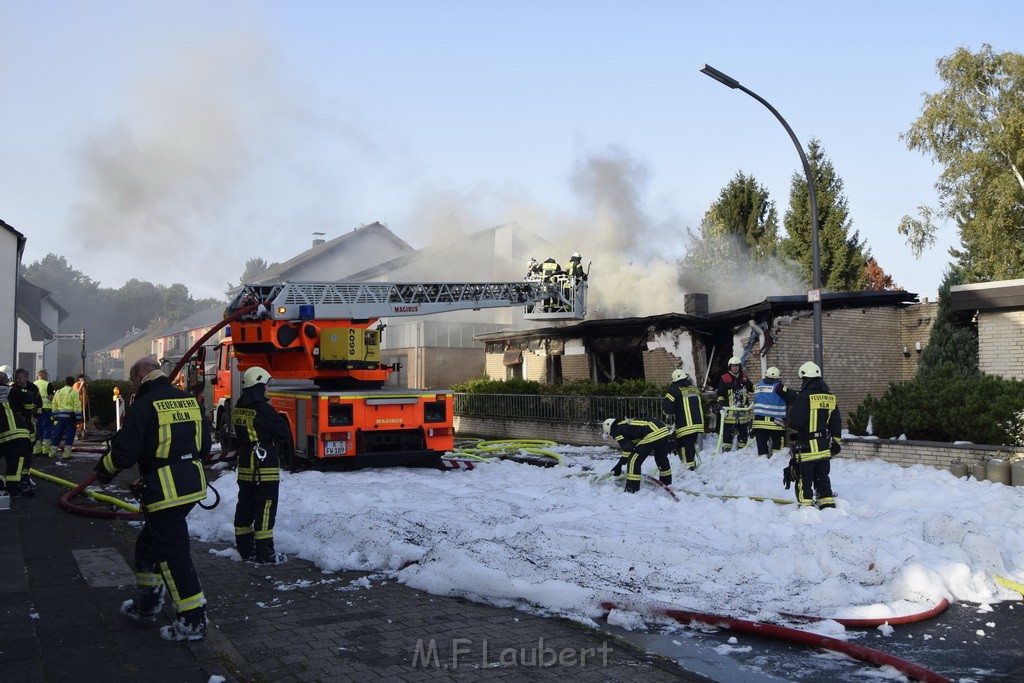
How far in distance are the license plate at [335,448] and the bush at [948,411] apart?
8387mm

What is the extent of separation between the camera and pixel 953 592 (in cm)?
610

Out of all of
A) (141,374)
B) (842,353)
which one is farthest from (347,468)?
(842,353)

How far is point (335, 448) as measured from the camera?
458 inches

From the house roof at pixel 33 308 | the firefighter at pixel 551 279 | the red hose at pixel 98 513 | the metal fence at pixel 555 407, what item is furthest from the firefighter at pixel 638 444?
the house roof at pixel 33 308

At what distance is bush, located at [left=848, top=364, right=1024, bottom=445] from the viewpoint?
38.7 ft

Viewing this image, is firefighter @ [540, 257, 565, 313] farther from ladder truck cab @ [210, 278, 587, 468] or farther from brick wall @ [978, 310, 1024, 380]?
brick wall @ [978, 310, 1024, 380]

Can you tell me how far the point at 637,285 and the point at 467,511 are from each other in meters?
22.9

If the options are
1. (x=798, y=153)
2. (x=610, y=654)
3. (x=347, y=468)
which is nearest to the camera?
(x=610, y=654)

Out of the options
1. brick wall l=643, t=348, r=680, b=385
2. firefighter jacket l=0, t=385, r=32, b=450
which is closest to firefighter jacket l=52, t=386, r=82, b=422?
firefighter jacket l=0, t=385, r=32, b=450

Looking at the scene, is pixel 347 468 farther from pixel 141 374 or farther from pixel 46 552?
pixel 141 374

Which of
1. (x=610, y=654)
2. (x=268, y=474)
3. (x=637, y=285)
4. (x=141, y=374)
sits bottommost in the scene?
(x=610, y=654)

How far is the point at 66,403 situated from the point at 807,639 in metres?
15.8

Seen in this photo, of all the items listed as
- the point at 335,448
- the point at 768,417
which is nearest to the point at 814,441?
the point at 768,417

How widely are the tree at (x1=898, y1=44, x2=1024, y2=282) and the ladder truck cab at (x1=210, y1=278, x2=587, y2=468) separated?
770 inches
